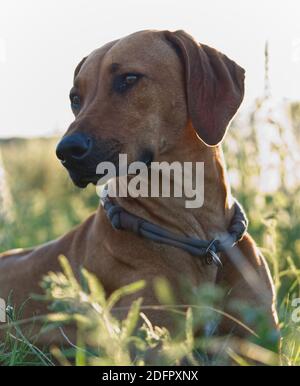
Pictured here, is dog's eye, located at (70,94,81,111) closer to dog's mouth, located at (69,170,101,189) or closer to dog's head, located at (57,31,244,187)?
dog's head, located at (57,31,244,187)

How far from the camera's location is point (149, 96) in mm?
3559

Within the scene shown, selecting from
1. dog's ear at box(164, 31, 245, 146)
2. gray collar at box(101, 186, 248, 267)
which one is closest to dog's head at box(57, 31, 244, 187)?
dog's ear at box(164, 31, 245, 146)

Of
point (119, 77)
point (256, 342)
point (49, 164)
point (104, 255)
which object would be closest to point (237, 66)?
point (119, 77)

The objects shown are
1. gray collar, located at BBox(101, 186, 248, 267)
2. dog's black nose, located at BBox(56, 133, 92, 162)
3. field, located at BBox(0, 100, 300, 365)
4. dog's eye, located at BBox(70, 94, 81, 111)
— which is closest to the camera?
field, located at BBox(0, 100, 300, 365)

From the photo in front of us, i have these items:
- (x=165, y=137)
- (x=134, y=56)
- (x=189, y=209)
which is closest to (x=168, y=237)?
(x=189, y=209)

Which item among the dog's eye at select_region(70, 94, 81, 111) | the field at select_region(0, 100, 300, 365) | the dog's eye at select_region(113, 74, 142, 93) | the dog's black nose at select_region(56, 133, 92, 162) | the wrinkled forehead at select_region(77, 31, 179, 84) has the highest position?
the wrinkled forehead at select_region(77, 31, 179, 84)

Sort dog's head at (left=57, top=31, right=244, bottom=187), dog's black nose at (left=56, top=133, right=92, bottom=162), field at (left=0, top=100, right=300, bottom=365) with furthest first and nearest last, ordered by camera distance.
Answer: dog's head at (left=57, top=31, right=244, bottom=187), dog's black nose at (left=56, top=133, right=92, bottom=162), field at (left=0, top=100, right=300, bottom=365)

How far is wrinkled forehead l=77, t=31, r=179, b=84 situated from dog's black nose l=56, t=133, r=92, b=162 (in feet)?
1.48

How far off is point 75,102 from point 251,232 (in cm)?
194

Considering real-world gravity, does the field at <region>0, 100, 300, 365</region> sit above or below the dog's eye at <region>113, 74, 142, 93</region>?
below

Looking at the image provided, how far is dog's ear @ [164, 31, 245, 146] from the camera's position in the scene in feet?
11.7

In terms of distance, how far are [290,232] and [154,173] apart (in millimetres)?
1969

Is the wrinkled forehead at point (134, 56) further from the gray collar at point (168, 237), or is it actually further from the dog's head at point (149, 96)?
the gray collar at point (168, 237)

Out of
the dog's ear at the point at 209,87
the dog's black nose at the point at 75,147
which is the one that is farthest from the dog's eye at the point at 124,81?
the dog's black nose at the point at 75,147
